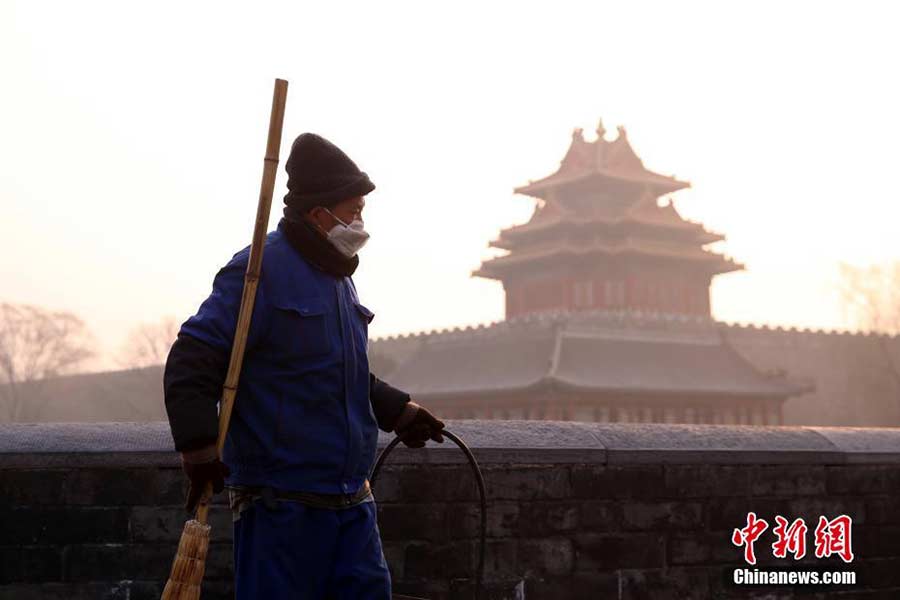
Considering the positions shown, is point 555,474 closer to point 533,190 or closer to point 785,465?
point 785,465

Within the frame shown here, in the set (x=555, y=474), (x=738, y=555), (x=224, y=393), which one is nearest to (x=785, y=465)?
(x=738, y=555)

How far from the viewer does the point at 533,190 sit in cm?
3738

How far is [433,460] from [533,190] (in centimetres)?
3379

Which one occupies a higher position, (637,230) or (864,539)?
(637,230)

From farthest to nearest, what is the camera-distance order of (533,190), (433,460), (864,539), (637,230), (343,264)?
(533,190) → (637,230) → (864,539) → (433,460) → (343,264)

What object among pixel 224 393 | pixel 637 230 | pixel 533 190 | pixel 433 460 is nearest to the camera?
pixel 224 393

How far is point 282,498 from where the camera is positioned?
8.39 feet

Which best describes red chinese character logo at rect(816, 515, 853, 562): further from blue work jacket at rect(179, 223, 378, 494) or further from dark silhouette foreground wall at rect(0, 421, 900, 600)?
blue work jacket at rect(179, 223, 378, 494)

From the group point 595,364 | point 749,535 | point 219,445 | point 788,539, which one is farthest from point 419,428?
point 595,364

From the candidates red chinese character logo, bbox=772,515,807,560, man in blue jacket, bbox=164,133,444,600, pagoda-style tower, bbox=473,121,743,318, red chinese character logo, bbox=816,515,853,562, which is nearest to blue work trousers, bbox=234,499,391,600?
man in blue jacket, bbox=164,133,444,600

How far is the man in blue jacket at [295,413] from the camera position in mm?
2510

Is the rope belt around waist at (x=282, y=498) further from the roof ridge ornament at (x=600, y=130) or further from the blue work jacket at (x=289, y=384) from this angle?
the roof ridge ornament at (x=600, y=130)

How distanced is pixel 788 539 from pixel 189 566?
269 cm

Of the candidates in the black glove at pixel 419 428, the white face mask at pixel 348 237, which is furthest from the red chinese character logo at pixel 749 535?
the white face mask at pixel 348 237
